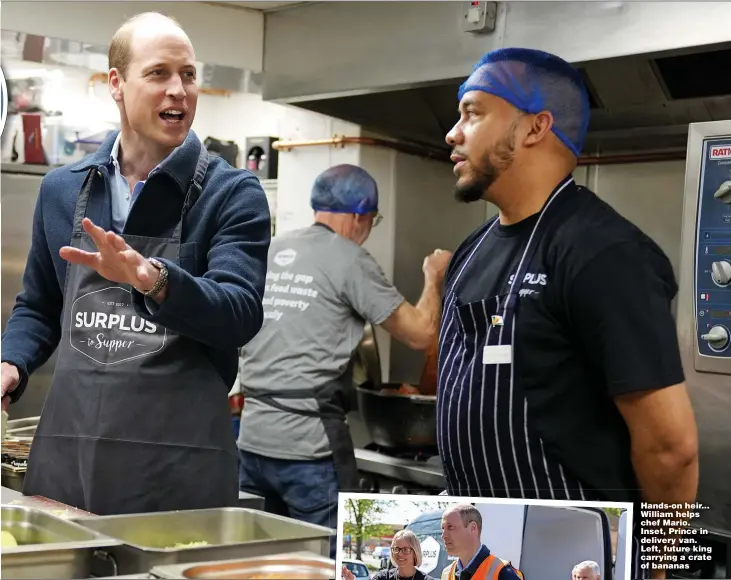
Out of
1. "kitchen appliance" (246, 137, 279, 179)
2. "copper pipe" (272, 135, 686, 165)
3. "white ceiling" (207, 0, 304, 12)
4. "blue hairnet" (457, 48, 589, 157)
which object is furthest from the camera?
"kitchen appliance" (246, 137, 279, 179)

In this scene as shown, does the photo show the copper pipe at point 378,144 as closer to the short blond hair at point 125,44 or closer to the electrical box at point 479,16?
the electrical box at point 479,16

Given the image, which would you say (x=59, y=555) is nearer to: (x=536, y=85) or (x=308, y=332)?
(x=536, y=85)

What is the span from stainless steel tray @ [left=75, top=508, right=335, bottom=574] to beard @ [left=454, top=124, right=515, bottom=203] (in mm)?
585

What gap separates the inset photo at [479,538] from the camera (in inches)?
36.9

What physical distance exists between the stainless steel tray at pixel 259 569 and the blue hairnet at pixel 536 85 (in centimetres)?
77

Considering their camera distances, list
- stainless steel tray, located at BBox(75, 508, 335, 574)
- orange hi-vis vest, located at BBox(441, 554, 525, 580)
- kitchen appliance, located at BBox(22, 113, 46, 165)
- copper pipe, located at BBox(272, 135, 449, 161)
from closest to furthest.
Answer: orange hi-vis vest, located at BBox(441, 554, 525, 580) < stainless steel tray, located at BBox(75, 508, 335, 574) < copper pipe, located at BBox(272, 135, 449, 161) < kitchen appliance, located at BBox(22, 113, 46, 165)

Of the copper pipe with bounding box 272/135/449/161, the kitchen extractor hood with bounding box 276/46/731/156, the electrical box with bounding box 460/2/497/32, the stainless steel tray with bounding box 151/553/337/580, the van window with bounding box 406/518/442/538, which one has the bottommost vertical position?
the stainless steel tray with bounding box 151/553/337/580

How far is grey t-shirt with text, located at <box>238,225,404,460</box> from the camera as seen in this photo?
2654 mm

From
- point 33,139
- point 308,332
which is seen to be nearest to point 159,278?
point 308,332

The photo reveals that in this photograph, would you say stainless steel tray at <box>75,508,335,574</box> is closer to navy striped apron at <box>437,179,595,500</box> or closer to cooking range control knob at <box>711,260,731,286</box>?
navy striped apron at <box>437,179,595,500</box>

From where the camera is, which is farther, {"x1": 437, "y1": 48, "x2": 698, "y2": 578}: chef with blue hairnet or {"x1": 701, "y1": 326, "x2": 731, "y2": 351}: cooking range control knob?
{"x1": 701, "y1": 326, "x2": 731, "y2": 351}: cooking range control knob

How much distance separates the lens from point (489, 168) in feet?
4.88

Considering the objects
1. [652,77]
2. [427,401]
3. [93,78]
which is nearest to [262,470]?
[427,401]

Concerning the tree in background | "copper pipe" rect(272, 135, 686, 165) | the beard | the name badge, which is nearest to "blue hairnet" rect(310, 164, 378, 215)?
"copper pipe" rect(272, 135, 686, 165)
